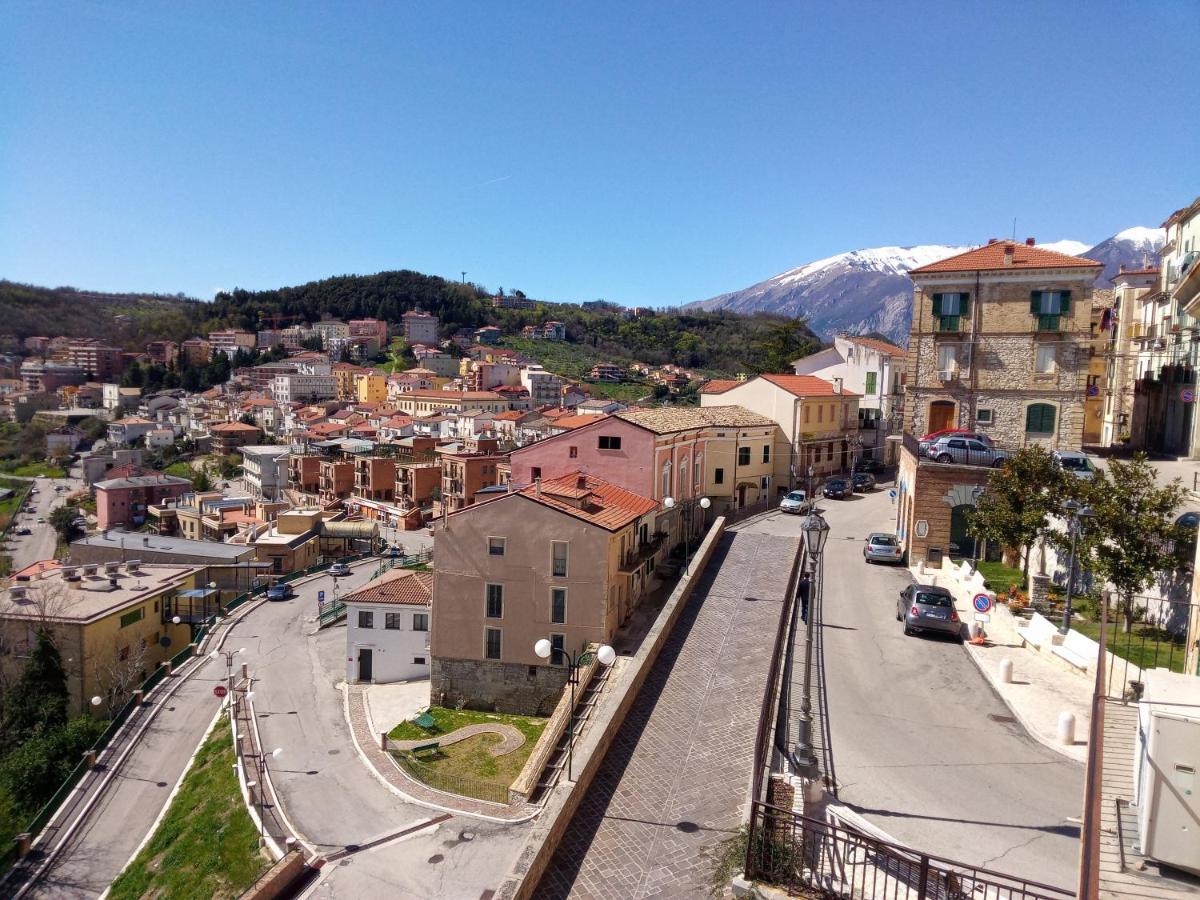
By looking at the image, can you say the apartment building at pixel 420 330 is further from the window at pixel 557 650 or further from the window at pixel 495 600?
the window at pixel 557 650

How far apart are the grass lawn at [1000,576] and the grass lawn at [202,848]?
1843 cm

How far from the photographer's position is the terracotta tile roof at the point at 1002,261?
26047 millimetres

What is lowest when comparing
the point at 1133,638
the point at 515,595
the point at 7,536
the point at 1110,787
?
the point at 7,536

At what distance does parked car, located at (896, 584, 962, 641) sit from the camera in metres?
17.1

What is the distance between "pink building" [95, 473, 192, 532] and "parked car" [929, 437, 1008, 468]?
75.1 meters

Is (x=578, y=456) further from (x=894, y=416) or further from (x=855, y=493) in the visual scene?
(x=894, y=416)

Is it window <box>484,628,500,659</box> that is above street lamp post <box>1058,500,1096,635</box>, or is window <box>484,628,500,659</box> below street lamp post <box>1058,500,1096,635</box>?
below

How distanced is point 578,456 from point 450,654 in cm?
851

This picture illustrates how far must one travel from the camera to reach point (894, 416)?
144 feet

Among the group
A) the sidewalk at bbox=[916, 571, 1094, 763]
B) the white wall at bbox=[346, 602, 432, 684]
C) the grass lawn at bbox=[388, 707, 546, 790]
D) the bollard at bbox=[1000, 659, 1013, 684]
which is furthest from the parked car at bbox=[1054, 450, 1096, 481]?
the white wall at bbox=[346, 602, 432, 684]

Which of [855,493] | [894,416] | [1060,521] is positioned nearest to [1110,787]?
[1060,521]

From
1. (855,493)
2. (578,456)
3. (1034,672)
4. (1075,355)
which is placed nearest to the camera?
(1034,672)

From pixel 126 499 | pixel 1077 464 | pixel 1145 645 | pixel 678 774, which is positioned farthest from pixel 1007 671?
pixel 126 499

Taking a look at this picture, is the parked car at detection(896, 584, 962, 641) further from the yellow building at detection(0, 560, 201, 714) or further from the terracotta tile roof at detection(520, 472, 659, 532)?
the yellow building at detection(0, 560, 201, 714)
